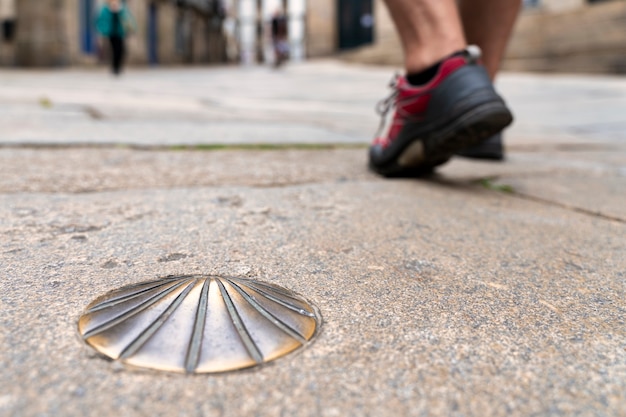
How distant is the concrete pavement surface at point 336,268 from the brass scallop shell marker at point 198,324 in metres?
0.02

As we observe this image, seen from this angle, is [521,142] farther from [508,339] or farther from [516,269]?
[508,339]

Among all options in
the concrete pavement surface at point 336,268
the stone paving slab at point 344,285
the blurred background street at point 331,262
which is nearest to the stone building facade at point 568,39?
the blurred background street at point 331,262

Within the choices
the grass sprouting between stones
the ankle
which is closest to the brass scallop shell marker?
the ankle

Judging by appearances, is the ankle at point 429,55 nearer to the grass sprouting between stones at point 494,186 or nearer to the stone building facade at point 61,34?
the grass sprouting between stones at point 494,186

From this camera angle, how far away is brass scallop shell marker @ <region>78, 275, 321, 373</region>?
543mm

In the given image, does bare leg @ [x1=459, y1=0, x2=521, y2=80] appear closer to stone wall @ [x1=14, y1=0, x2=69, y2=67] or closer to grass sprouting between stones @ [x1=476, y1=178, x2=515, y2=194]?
grass sprouting between stones @ [x1=476, y1=178, x2=515, y2=194]

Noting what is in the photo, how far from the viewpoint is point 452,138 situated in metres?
1.33

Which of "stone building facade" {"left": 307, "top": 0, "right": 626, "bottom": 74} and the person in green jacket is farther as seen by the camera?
the person in green jacket

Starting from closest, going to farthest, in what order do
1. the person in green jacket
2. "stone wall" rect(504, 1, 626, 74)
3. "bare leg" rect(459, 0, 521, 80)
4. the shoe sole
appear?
1. the shoe sole
2. "bare leg" rect(459, 0, 521, 80)
3. "stone wall" rect(504, 1, 626, 74)
4. the person in green jacket

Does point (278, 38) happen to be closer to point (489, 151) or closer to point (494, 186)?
point (489, 151)

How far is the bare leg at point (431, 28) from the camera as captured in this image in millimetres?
1354

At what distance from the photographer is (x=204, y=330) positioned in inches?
23.1

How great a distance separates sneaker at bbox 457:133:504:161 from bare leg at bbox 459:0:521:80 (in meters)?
0.28

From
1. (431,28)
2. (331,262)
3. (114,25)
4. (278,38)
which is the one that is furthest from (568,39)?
(331,262)
